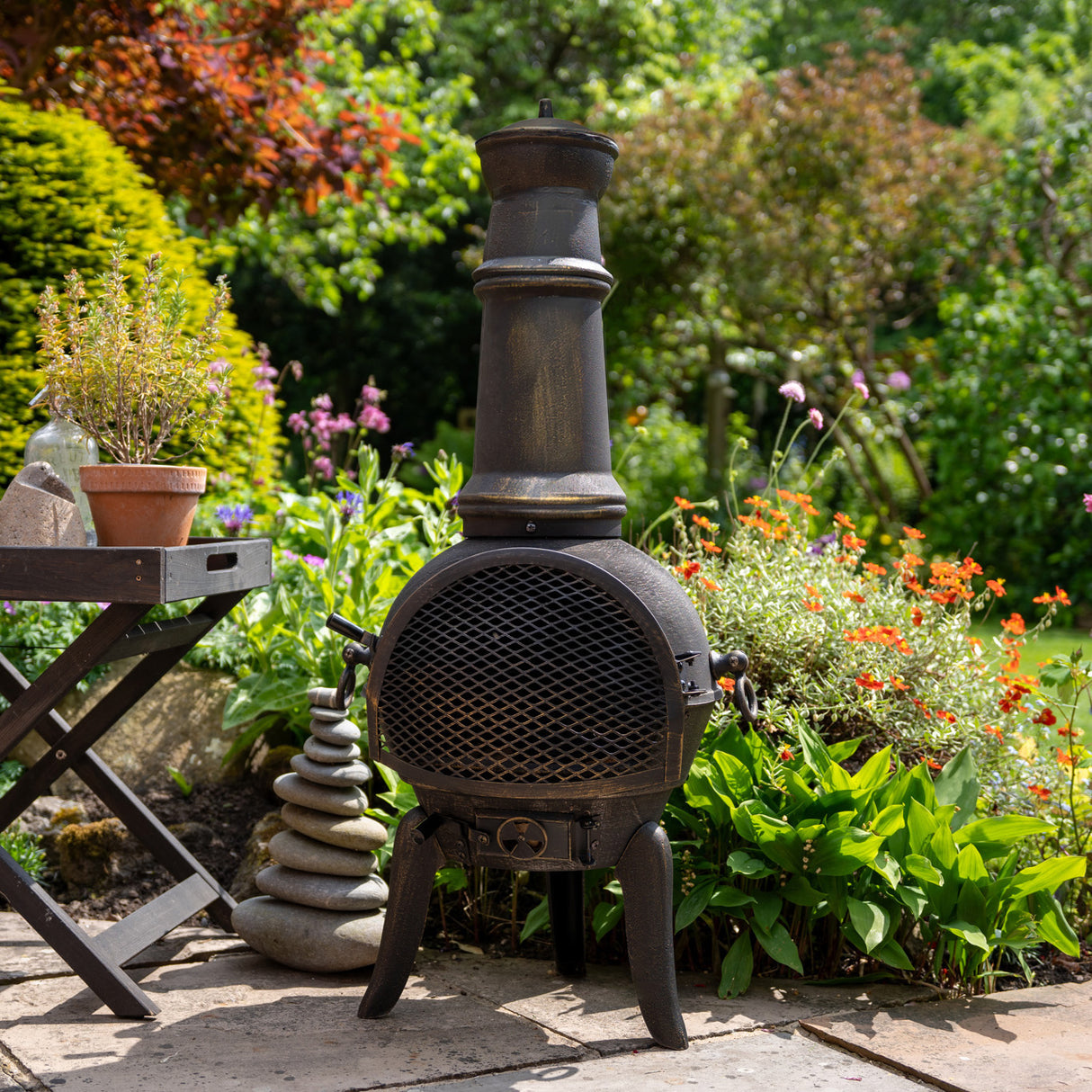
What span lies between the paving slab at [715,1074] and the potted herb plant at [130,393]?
129 centimetres

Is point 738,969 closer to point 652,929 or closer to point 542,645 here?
point 652,929

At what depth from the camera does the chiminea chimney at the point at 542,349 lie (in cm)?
245

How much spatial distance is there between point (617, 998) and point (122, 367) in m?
1.82

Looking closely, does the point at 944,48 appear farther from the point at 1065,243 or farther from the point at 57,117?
the point at 57,117

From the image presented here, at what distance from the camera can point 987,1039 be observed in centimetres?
243

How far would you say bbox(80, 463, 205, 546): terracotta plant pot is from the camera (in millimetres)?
2512

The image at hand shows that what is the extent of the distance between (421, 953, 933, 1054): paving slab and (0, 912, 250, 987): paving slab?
1.89ft

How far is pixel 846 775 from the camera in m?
2.68

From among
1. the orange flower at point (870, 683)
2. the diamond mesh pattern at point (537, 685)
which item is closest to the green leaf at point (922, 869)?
the orange flower at point (870, 683)

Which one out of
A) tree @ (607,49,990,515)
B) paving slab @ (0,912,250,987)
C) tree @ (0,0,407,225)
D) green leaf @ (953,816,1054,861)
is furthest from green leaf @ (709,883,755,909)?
tree @ (607,49,990,515)

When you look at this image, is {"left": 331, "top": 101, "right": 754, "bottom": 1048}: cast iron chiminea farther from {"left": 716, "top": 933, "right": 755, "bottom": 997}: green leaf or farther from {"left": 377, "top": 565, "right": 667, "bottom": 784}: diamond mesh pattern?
{"left": 716, "top": 933, "right": 755, "bottom": 997}: green leaf

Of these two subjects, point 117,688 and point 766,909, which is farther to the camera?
point 117,688

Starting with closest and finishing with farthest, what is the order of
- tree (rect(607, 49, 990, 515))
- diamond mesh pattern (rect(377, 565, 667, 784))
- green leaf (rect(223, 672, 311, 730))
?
diamond mesh pattern (rect(377, 565, 667, 784)), green leaf (rect(223, 672, 311, 730)), tree (rect(607, 49, 990, 515))

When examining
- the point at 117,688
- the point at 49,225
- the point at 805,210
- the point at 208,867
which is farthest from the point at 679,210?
the point at 117,688
